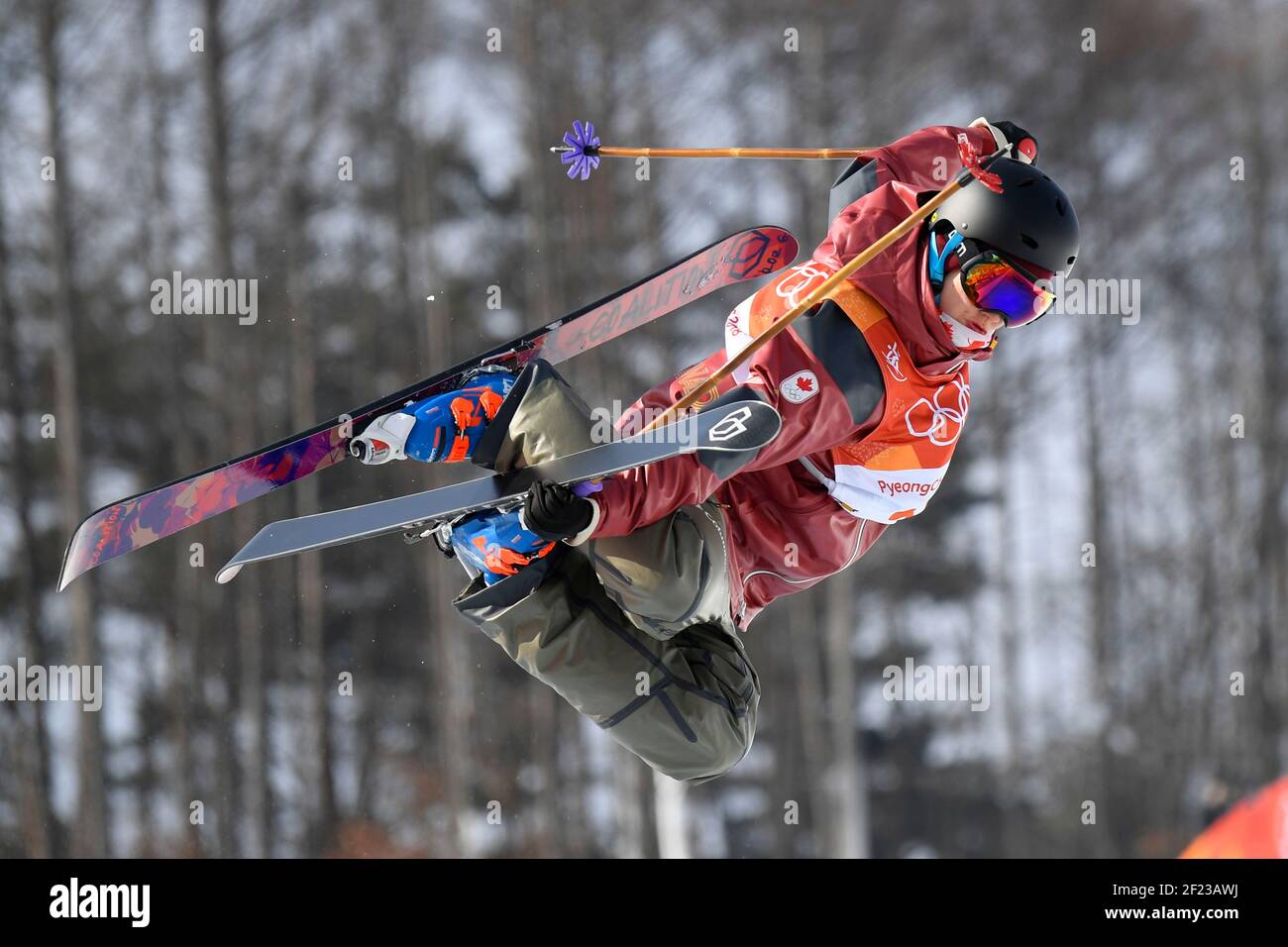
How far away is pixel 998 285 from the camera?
2.84 m

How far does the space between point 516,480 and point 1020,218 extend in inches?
43.4

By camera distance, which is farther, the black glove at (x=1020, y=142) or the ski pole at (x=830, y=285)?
the black glove at (x=1020, y=142)

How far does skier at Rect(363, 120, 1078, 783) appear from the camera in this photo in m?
2.73

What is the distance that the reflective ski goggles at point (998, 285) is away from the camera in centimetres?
284

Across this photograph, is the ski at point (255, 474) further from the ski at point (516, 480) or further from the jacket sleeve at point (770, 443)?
the jacket sleeve at point (770, 443)

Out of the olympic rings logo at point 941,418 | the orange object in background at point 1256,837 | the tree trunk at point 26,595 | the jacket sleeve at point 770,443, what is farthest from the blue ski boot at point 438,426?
the tree trunk at point 26,595

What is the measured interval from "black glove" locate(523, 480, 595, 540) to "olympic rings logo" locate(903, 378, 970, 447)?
74 cm

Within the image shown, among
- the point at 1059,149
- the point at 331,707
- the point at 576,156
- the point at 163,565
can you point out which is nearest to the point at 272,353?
the point at 163,565

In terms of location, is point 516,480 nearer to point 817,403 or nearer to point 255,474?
point 817,403

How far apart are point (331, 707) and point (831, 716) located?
3496 mm
